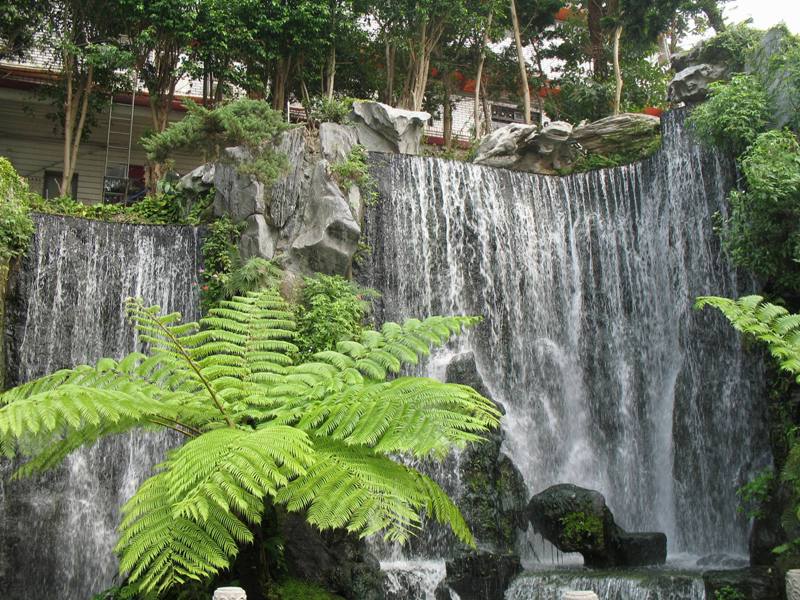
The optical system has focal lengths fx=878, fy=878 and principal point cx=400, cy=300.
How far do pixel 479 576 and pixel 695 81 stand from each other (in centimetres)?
1111

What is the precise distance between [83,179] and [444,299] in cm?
1234

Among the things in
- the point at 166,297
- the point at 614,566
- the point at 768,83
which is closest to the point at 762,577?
the point at 614,566

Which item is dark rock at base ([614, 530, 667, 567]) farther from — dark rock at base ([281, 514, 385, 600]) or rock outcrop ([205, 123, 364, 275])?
rock outcrop ([205, 123, 364, 275])

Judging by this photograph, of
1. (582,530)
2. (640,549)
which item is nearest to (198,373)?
(582,530)

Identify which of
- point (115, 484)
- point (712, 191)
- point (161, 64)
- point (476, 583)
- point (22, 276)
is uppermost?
point (161, 64)

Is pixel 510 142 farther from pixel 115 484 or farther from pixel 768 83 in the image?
pixel 115 484

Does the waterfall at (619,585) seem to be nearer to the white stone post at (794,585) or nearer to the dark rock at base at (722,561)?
→ the dark rock at base at (722,561)

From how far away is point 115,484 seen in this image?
1320cm

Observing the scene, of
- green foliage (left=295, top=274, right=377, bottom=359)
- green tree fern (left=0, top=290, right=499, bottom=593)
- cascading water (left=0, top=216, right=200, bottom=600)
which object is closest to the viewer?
green tree fern (left=0, top=290, right=499, bottom=593)

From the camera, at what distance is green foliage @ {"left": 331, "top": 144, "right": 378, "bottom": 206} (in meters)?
15.5

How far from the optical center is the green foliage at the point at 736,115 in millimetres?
14242

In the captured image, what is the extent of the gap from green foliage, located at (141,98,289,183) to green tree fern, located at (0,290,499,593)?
8073 millimetres

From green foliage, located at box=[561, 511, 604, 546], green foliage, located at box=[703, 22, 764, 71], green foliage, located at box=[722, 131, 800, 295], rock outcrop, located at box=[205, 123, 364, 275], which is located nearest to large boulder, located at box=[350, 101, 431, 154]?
rock outcrop, located at box=[205, 123, 364, 275]

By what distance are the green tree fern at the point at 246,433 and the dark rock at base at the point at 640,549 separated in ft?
19.9
